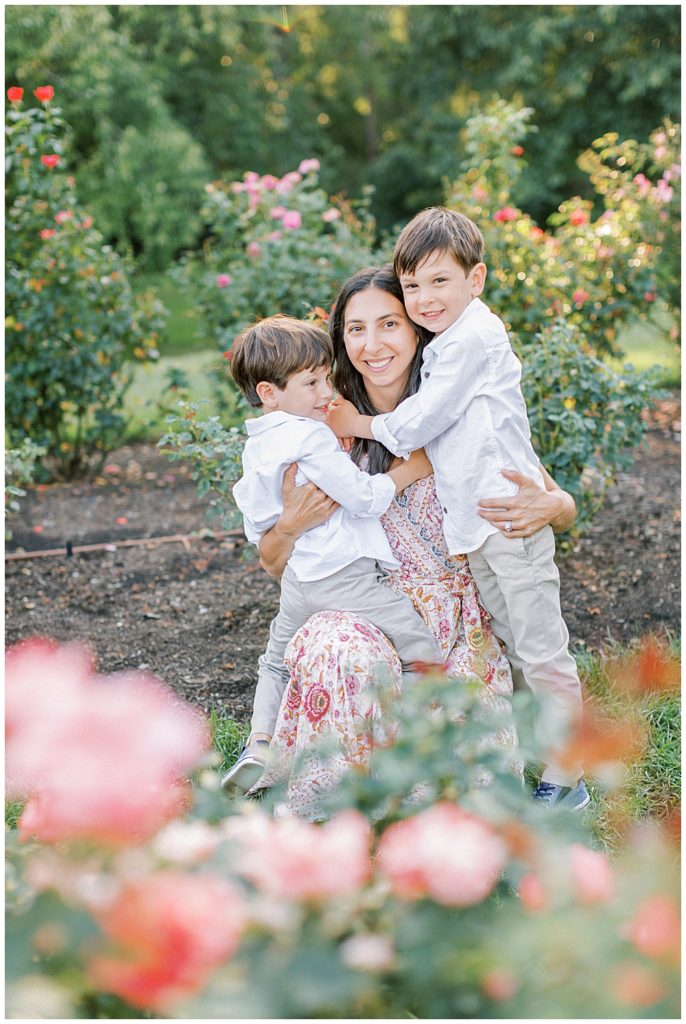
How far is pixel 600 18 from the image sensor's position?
50.5 ft

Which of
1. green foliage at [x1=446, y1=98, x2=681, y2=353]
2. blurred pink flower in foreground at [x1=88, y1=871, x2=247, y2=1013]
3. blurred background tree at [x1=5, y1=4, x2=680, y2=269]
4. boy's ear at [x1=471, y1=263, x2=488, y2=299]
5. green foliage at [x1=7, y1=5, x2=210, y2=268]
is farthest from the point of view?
blurred background tree at [x1=5, y1=4, x2=680, y2=269]

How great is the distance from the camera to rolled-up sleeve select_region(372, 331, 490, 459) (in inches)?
87.3

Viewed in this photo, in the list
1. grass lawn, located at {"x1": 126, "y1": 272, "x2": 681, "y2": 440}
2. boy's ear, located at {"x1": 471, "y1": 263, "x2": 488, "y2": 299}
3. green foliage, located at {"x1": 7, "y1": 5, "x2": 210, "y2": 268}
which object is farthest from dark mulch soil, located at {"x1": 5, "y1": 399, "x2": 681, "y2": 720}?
green foliage, located at {"x1": 7, "y1": 5, "x2": 210, "y2": 268}

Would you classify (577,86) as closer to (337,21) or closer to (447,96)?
(447,96)

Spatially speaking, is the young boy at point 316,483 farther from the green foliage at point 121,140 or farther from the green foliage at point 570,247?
the green foliage at point 121,140

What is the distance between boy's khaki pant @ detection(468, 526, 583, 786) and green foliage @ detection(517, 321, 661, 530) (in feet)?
3.78

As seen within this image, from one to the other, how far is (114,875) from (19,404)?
16.1 feet

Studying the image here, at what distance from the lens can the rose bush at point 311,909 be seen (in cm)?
75

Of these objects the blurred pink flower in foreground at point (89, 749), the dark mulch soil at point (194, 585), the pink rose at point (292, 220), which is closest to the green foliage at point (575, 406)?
the dark mulch soil at point (194, 585)

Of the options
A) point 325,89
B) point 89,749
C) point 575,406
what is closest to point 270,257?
point 575,406

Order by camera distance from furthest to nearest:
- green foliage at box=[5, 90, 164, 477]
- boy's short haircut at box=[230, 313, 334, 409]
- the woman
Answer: green foliage at box=[5, 90, 164, 477], boy's short haircut at box=[230, 313, 334, 409], the woman

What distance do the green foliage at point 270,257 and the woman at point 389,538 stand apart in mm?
2350

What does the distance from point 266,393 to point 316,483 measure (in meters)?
0.26

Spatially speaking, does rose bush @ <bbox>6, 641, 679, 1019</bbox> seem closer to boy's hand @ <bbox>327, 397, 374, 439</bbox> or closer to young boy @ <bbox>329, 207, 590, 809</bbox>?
young boy @ <bbox>329, 207, 590, 809</bbox>
